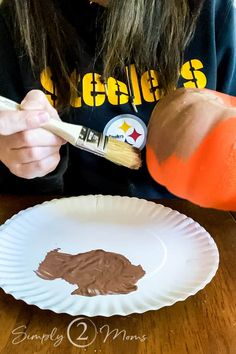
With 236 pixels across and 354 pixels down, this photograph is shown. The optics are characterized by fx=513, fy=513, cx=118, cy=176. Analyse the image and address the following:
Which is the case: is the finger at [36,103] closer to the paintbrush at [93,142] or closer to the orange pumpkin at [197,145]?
the paintbrush at [93,142]

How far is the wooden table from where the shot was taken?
433mm

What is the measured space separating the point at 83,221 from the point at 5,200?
137 millimetres

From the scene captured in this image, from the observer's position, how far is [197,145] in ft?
1.73

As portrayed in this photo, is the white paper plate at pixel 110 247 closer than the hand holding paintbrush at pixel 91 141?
Yes

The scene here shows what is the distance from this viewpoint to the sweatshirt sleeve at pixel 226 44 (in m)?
A: 0.87

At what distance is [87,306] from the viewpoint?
47cm

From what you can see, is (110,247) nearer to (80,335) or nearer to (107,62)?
(80,335)

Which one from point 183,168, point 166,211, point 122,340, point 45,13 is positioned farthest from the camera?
point 45,13

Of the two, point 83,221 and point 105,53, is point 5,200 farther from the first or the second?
point 105,53

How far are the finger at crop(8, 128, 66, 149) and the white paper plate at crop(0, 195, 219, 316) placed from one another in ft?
0.30

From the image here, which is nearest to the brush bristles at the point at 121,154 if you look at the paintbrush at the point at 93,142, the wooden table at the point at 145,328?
the paintbrush at the point at 93,142

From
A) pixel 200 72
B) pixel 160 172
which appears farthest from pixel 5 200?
pixel 200 72

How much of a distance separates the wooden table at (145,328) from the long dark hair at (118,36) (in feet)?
1.36

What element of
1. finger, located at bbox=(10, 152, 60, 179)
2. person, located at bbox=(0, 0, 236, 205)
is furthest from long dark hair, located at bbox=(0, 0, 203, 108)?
finger, located at bbox=(10, 152, 60, 179)
